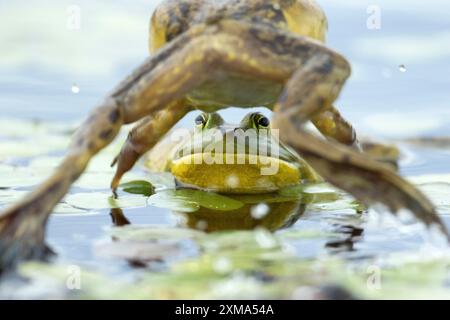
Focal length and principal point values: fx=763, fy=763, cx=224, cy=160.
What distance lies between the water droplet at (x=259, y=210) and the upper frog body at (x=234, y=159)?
32cm

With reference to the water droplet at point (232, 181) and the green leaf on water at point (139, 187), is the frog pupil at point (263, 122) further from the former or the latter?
the green leaf on water at point (139, 187)

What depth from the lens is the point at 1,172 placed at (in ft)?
15.0

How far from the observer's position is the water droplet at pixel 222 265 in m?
2.33

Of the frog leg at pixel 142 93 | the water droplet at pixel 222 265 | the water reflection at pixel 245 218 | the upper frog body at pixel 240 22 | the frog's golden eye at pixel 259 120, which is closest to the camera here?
the water droplet at pixel 222 265

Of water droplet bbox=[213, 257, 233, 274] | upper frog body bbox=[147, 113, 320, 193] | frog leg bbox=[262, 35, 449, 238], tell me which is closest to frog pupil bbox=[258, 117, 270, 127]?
upper frog body bbox=[147, 113, 320, 193]

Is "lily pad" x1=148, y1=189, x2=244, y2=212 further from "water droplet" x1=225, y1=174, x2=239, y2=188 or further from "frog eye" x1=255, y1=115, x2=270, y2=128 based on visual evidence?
"frog eye" x1=255, y1=115, x2=270, y2=128

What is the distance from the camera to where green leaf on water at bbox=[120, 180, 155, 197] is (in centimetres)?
392

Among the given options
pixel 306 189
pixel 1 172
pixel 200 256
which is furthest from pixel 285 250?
pixel 1 172

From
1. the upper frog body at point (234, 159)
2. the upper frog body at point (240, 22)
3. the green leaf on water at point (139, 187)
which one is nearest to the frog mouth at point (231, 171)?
the upper frog body at point (234, 159)

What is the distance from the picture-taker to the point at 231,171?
3818mm

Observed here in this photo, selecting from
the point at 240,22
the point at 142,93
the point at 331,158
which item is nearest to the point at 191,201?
the point at 142,93

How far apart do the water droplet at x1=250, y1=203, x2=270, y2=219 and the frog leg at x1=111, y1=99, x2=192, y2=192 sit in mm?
565

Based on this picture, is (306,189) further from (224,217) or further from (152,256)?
(152,256)

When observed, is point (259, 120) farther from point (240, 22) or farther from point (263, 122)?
point (240, 22)
